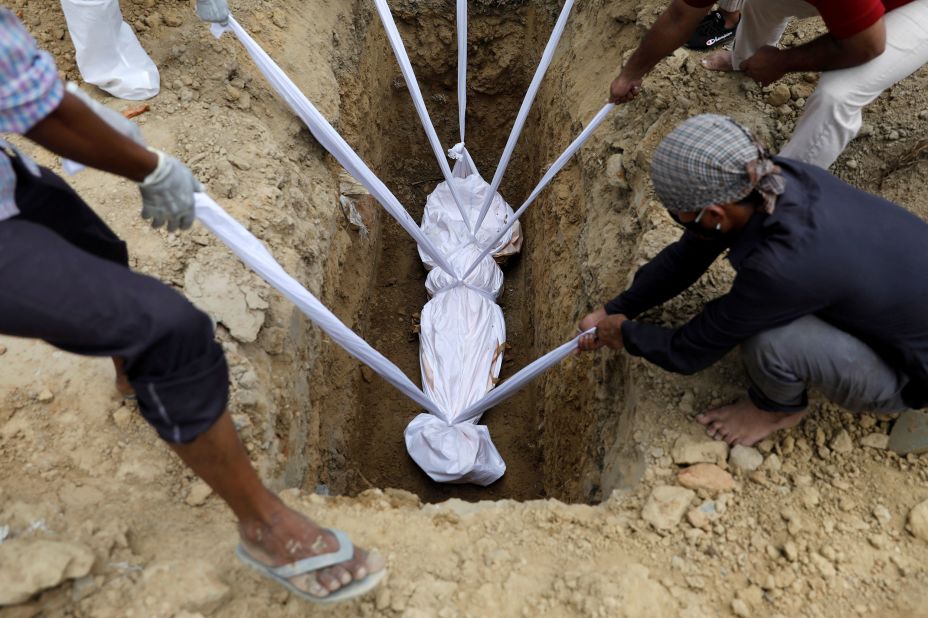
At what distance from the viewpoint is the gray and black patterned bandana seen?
5.82 ft

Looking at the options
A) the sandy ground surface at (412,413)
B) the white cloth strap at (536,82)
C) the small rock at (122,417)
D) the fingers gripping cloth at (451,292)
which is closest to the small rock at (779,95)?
the sandy ground surface at (412,413)

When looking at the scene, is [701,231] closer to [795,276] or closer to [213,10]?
[795,276]

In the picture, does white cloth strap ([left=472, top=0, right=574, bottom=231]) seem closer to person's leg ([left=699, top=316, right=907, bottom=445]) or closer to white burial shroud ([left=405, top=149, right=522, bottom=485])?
white burial shroud ([left=405, top=149, right=522, bottom=485])

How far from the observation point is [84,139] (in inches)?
53.1

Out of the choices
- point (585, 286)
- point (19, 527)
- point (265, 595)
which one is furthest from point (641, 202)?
point (19, 527)

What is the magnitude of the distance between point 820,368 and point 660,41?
1.57 m

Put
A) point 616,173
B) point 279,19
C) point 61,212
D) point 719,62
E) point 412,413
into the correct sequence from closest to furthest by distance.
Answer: point 61,212
point 719,62
point 616,173
point 279,19
point 412,413

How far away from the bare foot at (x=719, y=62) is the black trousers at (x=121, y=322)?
3054 millimetres

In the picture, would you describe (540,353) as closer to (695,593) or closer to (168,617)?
(695,593)

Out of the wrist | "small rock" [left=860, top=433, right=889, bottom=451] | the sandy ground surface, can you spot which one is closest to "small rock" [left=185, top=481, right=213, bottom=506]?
the sandy ground surface

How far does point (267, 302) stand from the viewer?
281cm

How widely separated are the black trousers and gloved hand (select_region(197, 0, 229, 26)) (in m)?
2.04

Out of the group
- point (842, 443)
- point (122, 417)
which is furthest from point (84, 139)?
point (842, 443)

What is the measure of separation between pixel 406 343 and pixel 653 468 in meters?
2.47
